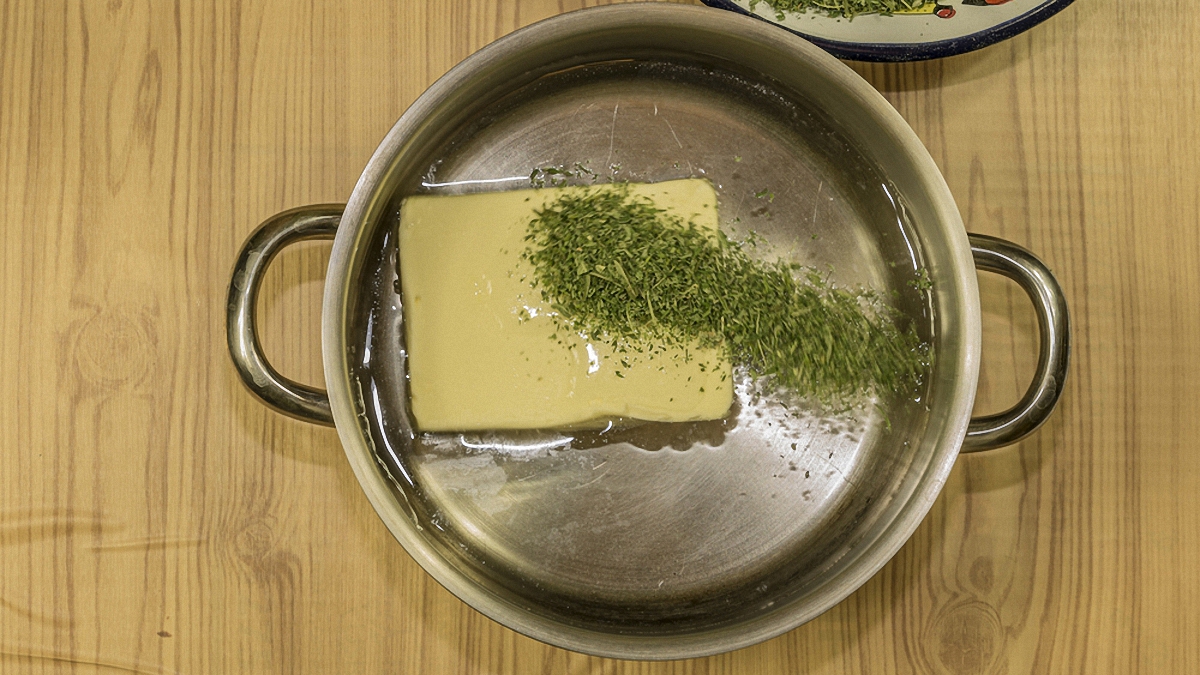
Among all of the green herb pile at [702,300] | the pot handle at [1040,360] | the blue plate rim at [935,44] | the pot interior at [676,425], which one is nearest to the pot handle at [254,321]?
the pot interior at [676,425]

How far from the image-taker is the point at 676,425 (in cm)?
72

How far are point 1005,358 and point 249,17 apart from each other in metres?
0.81

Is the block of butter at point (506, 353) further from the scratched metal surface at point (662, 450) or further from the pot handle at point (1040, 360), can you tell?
the pot handle at point (1040, 360)

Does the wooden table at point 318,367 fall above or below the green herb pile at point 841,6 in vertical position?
below

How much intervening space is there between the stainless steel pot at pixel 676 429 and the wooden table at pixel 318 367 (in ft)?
0.18

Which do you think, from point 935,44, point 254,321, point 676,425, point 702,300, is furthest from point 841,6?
Result: point 254,321

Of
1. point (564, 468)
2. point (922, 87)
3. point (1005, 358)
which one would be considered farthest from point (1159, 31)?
point (564, 468)

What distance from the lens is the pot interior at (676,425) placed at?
712 millimetres

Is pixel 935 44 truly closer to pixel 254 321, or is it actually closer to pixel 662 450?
pixel 662 450

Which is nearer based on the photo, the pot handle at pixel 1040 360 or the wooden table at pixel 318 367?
the pot handle at pixel 1040 360

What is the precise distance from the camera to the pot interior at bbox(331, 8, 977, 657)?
0.71 m

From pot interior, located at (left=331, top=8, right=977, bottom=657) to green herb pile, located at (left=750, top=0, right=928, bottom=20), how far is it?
0.18ft

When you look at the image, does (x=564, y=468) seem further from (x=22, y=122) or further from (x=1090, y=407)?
(x=22, y=122)

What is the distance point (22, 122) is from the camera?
2.42ft
